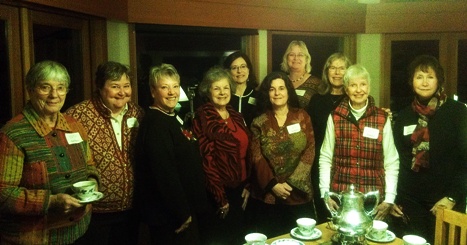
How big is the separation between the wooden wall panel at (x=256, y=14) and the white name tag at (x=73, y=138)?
1.45 metres

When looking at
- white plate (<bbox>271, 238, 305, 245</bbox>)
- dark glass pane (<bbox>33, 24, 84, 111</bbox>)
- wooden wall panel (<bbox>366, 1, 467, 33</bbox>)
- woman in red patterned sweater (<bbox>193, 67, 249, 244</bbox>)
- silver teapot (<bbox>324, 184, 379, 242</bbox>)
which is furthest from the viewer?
wooden wall panel (<bbox>366, 1, 467, 33</bbox>)

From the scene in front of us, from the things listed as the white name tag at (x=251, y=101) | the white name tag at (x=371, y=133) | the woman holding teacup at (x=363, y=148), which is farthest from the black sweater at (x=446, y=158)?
the white name tag at (x=251, y=101)

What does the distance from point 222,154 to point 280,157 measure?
41 centimetres

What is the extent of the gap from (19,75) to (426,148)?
2.47 m

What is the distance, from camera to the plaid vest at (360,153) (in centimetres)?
271

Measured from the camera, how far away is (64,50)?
295cm

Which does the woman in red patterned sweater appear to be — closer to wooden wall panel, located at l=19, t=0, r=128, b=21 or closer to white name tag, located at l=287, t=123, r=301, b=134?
white name tag, located at l=287, t=123, r=301, b=134

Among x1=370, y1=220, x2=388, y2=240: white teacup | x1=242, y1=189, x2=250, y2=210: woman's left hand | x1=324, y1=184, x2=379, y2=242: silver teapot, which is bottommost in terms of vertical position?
x1=242, y1=189, x2=250, y2=210: woman's left hand

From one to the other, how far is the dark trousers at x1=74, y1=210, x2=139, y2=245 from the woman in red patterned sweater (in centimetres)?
54

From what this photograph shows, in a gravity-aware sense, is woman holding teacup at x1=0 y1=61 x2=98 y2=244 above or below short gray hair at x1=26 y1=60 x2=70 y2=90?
below

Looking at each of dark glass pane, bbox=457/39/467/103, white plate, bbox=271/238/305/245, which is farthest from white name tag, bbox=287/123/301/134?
dark glass pane, bbox=457/39/467/103

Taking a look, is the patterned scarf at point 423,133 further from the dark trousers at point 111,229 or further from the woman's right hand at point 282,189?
the dark trousers at point 111,229

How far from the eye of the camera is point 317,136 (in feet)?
10.7

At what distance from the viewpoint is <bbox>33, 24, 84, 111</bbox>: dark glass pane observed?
2666 millimetres
